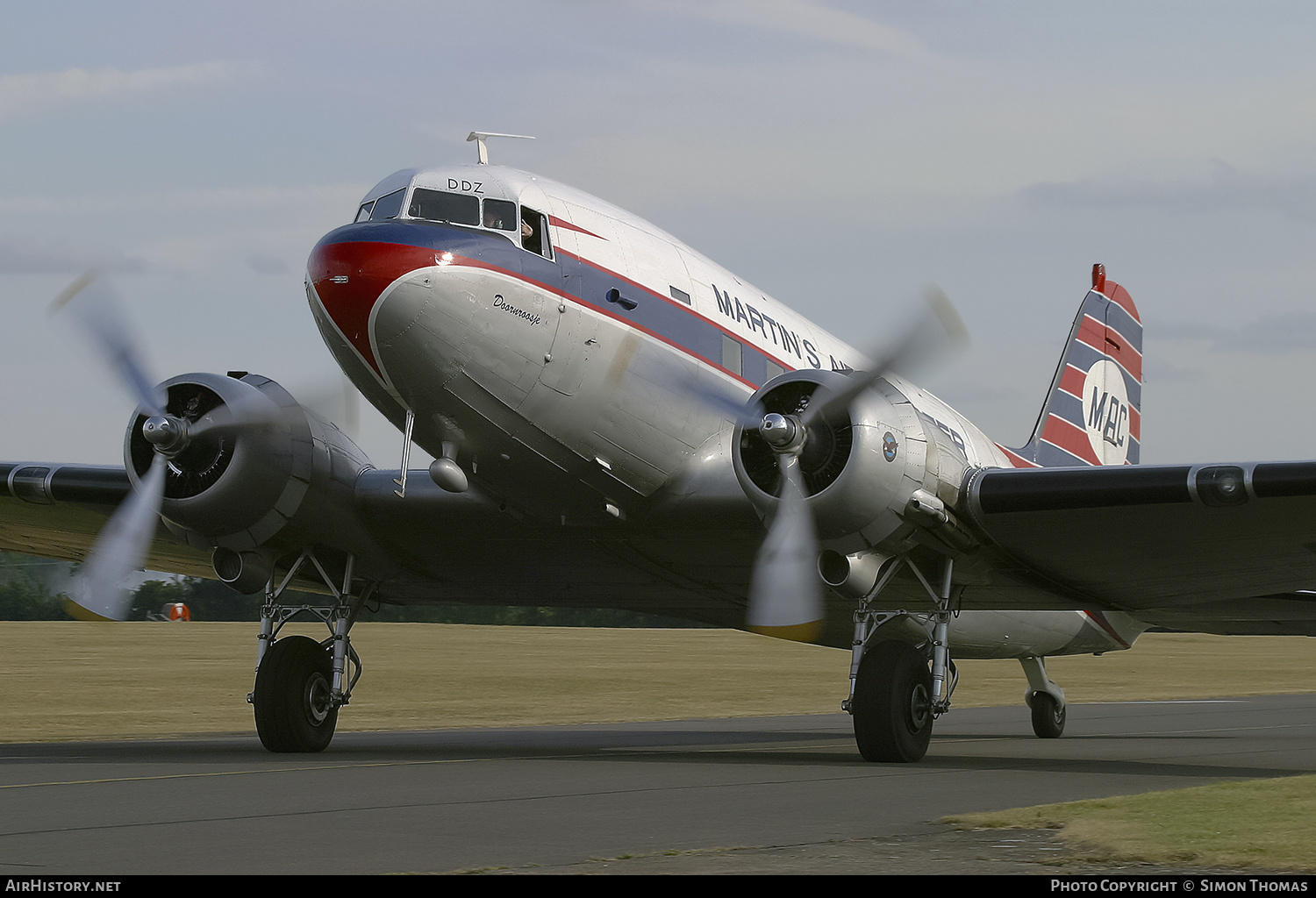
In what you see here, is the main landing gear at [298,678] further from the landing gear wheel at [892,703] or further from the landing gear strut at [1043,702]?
the landing gear strut at [1043,702]

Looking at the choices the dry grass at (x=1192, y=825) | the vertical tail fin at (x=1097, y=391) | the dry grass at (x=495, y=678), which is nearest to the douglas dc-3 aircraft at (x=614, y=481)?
the dry grass at (x=1192, y=825)

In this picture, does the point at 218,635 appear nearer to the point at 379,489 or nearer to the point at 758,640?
the point at 758,640

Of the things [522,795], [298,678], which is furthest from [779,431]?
[298,678]

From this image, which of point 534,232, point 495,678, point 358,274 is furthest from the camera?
point 495,678

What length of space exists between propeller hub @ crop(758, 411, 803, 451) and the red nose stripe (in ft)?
10.7

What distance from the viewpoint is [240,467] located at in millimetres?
14906

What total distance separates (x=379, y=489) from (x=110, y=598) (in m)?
2.97

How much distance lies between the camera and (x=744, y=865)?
289 inches

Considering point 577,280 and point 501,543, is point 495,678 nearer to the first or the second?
point 501,543

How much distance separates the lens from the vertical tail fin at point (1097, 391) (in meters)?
21.4

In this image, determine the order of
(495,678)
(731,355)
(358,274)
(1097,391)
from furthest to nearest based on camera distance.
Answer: (495,678)
(1097,391)
(731,355)
(358,274)

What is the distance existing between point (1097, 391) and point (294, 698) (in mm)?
13101

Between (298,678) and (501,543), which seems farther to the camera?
(501,543)

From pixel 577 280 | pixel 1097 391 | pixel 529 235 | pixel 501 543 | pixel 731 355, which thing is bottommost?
pixel 501 543
